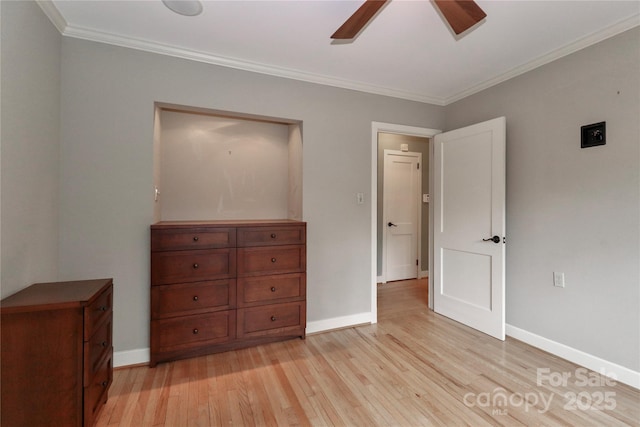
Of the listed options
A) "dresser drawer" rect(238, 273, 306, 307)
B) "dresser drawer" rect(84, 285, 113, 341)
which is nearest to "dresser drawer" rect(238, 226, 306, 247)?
"dresser drawer" rect(238, 273, 306, 307)

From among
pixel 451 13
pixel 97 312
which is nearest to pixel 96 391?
pixel 97 312

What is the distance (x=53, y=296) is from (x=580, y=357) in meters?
3.59

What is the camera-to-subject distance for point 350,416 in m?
1.72

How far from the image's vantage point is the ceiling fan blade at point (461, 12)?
4.51ft

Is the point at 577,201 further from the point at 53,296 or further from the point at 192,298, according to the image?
the point at 53,296

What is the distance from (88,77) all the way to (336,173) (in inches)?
83.4

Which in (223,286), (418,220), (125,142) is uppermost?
(125,142)

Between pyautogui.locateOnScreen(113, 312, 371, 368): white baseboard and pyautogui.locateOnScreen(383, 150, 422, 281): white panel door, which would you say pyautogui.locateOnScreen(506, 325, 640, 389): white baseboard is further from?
pyautogui.locateOnScreen(383, 150, 422, 281): white panel door

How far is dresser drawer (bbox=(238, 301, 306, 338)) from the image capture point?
2.49 meters

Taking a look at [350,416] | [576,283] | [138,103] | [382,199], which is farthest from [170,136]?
[576,283]

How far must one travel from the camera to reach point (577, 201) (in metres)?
2.28

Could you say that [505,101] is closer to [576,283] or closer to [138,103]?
[576,283]

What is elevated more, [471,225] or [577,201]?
[577,201]

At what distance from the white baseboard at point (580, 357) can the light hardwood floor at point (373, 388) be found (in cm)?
7
